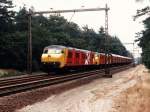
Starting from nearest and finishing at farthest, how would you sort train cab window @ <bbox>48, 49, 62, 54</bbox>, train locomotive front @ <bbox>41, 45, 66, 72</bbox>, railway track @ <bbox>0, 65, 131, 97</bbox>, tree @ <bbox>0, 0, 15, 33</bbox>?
1. railway track @ <bbox>0, 65, 131, 97</bbox>
2. train locomotive front @ <bbox>41, 45, 66, 72</bbox>
3. train cab window @ <bbox>48, 49, 62, 54</bbox>
4. tree @ <bbox>0, 0, 15, 33</bbox>

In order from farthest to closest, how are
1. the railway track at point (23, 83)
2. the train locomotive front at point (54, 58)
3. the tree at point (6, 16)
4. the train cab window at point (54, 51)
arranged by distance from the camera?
the tree at point (6, 16) < the train cab window at point (54, 51) < the train locomotive front at point (54, 58) < the railway track at point (23, 83)

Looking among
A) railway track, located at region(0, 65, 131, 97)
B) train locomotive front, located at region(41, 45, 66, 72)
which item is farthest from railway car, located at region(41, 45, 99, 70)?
railway track, located at region(0, 65, 131, 97)

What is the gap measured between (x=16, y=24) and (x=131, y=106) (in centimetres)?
5034

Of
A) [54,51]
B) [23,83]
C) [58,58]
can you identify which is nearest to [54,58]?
[58,58]

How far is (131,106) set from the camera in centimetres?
1586

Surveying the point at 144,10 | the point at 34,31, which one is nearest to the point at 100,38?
the point at 34,31

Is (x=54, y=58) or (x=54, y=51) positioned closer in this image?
(x=54, y=58)

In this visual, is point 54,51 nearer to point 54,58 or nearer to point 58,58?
point 54,58

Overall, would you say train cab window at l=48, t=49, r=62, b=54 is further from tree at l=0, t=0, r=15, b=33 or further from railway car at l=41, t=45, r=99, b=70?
tree at l=0, t=0, r=15, b=33

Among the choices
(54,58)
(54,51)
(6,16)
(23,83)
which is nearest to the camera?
(23,83)

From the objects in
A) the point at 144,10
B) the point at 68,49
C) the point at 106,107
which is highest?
the point at 144,10

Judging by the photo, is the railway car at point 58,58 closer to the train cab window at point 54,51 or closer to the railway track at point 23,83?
the train cab window at point 54,51

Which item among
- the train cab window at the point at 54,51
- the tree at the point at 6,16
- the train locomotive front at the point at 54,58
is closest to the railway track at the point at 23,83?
the train locomotive front at the point at 54,58

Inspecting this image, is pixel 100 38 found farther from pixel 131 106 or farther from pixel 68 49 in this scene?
pixel 131 106
